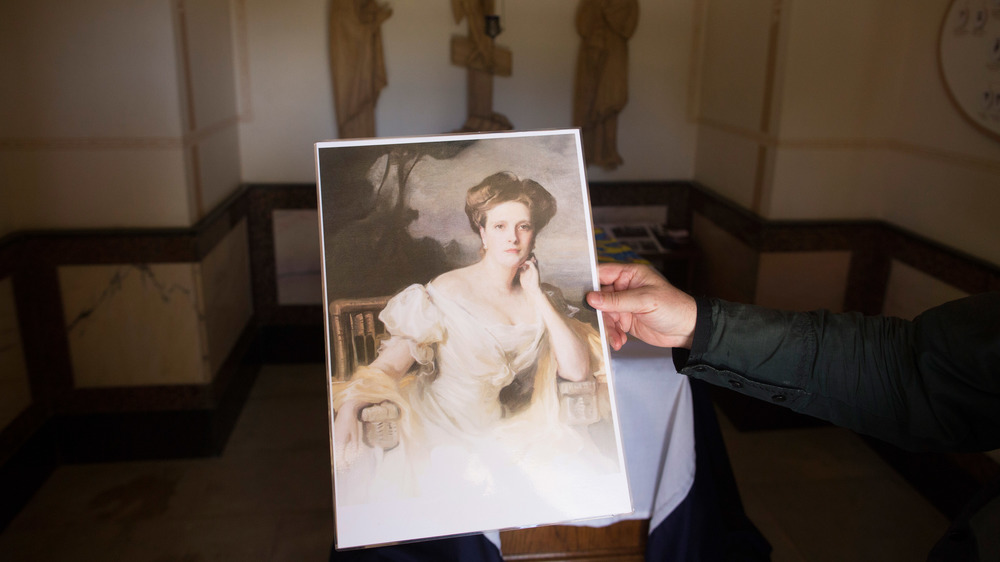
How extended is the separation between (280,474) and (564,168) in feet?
7.71

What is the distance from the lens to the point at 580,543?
7.18 feet

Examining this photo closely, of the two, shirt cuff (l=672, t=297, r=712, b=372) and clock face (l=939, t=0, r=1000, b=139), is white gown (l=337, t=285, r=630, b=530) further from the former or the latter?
clock face (l=939, t=0, r=1000, b=139)

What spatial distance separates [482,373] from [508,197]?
1.05 feet

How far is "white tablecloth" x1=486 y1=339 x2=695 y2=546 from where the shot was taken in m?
2.06

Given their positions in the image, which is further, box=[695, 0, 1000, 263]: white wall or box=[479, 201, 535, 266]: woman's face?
box=[695, 0, 1000, 263]: white wall

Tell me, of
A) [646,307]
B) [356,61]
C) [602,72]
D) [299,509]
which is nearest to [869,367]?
[646,307]

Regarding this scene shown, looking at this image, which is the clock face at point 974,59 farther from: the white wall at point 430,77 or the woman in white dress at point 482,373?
the woman in white dress at point 482,373

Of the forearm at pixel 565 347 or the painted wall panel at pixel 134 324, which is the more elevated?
the forearm at pixel 565 347

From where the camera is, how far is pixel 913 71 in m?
3.13

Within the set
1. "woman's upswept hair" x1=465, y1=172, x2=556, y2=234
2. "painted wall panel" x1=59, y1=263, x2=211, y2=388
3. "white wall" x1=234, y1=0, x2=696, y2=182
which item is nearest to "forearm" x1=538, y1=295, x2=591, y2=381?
"woman's upswept hair" x1=465, y1=172, x2=556, y2=234

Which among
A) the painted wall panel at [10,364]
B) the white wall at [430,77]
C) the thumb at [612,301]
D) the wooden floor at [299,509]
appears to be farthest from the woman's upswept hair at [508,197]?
the white wall at [430,77]

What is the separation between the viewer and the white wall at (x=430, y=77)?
13.1ft

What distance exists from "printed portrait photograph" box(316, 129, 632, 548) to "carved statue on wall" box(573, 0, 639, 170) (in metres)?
2.78

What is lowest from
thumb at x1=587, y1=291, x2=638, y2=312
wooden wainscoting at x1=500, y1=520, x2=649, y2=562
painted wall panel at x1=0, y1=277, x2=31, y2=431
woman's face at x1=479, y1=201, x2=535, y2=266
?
wooden wainscoting at x1=500, y1=520, x2=649, y2=562
